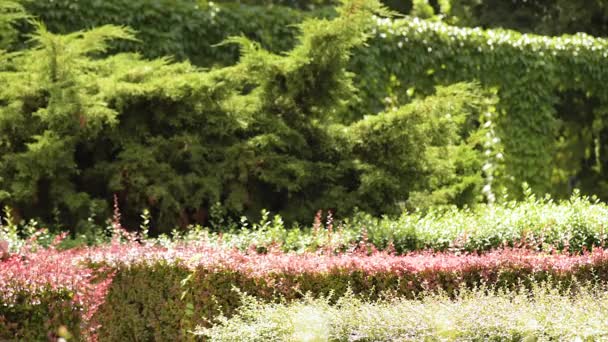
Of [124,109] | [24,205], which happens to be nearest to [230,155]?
[124,109]

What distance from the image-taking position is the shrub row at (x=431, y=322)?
4.58m

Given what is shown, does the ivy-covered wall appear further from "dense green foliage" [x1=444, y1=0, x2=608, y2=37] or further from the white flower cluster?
"dense green foliage" [x1=444, y1=0, x2=608, y2=37]

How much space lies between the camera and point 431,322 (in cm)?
469

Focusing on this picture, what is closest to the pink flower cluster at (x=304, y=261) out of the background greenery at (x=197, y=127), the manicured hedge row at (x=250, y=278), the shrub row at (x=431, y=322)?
the manicured hedge row at (x=250, y=278)

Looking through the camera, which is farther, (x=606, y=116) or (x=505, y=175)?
(x=606, y=116)

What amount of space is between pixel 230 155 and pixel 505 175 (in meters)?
4.87

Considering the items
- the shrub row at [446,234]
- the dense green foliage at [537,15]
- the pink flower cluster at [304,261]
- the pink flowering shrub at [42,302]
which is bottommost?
the dense green foliage at [537,15]

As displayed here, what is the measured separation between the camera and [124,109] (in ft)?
26.7

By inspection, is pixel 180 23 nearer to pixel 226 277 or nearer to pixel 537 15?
pixel 226 277

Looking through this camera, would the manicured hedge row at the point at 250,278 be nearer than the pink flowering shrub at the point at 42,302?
No

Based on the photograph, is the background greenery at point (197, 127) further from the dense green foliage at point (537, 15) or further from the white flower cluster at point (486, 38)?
the dense green foliage at point (537, 15)

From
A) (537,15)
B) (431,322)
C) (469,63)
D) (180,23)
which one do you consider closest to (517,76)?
(469,63)

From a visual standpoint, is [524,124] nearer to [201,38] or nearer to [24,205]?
[201,38]

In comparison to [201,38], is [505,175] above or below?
below
